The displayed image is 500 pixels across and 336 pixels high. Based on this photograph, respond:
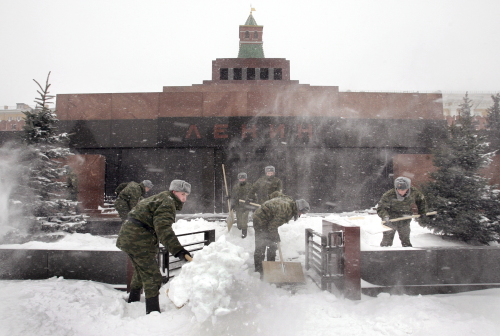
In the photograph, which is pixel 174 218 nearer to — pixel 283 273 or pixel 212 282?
pixel 212 282

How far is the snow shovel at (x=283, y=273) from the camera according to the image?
4613mm

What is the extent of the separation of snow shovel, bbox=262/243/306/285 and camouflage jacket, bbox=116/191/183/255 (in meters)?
1.77

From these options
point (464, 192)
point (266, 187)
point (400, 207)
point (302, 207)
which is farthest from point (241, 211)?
point (464, 192)

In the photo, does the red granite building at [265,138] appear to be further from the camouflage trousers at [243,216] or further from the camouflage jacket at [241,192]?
the camouflage trousers at [243,216]

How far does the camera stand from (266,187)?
7438 millimetres

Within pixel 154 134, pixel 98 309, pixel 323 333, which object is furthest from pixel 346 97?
pixel 98 309

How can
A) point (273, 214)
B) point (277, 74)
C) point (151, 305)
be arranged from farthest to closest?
1. point (277, 74)
2. point (273, 214)
3. point (151, 305)

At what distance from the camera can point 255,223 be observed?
514 cm

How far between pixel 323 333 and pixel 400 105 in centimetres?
1066

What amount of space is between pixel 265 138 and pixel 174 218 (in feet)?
26.2

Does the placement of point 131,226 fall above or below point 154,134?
below

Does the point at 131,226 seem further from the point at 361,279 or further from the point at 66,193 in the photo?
the point at 66,193

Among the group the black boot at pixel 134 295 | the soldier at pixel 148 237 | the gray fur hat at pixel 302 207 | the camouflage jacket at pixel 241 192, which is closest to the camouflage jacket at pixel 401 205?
the gray fur hat at pixel 302 207

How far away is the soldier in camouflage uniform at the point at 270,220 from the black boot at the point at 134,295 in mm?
1988
